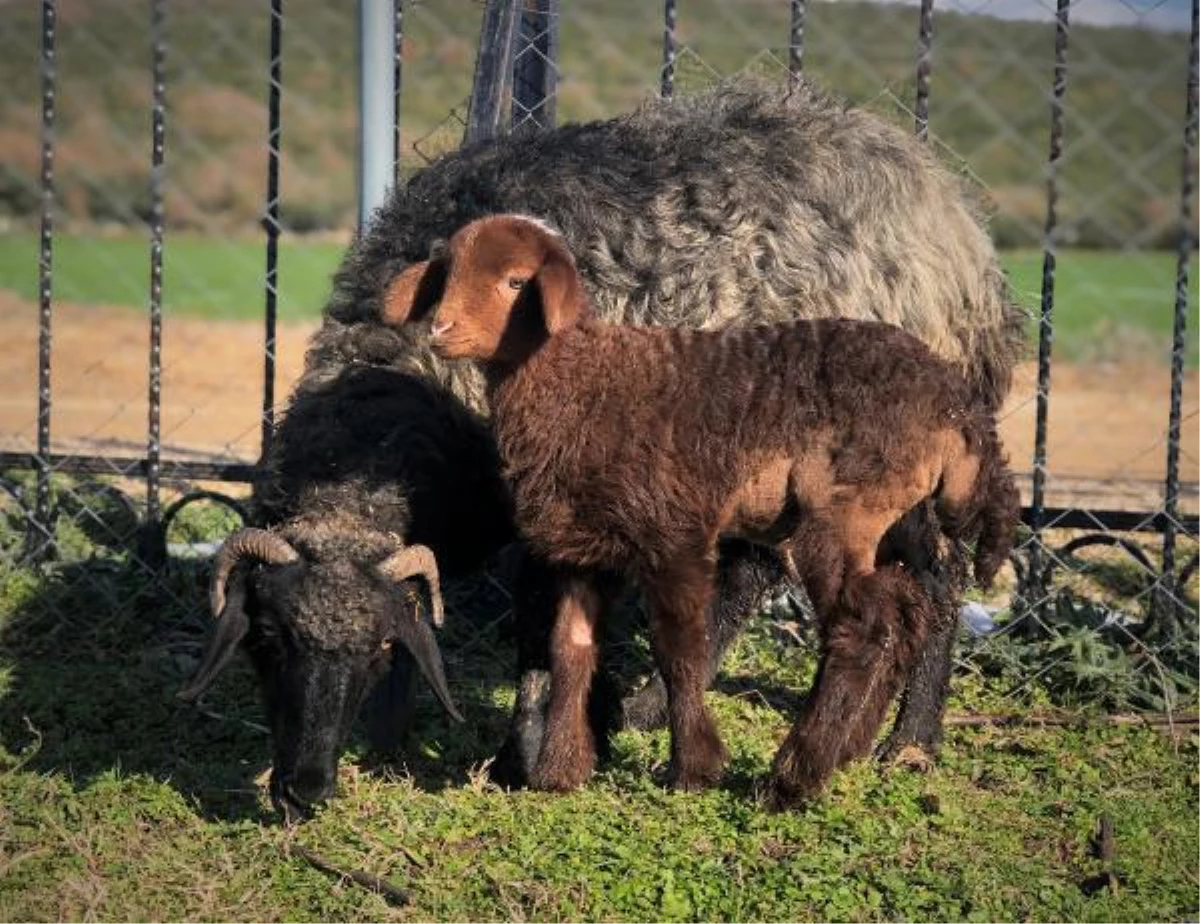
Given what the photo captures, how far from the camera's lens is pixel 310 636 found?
16.4ft

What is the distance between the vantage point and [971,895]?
4.78 m

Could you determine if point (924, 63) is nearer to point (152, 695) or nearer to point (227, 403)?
point (152, 695)

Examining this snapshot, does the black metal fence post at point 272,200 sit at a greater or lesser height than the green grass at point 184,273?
lesser

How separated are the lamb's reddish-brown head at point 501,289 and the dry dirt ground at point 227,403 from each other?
3.74 meters

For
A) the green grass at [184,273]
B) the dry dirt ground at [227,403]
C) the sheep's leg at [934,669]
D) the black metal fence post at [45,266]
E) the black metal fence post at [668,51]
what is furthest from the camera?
the green grass at [184,273]

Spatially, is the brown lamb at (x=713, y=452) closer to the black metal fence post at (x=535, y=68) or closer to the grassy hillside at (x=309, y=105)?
the black metal fence post at (x=535, y=68)

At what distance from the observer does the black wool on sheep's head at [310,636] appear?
5.01 meters

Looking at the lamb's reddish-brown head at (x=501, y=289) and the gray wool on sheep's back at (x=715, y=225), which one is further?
the gray wool on sheep's back at (x=715, y=225)

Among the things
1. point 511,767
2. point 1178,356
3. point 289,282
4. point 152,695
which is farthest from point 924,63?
point 289,282

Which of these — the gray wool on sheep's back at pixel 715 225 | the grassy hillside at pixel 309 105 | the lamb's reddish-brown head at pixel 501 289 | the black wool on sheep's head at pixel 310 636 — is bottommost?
the black wool on sheep's head at pixel 310 636

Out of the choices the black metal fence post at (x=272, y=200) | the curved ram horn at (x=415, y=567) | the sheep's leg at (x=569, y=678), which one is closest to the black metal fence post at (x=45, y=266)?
the black metal fence post at (x=272, y=200)

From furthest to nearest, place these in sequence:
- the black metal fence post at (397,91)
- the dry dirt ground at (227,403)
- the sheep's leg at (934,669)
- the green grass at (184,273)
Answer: the green grass at (184,273), the dry dirt ground at (227,403), the black metal fence post at (397,91), the sheep's leg at (934,669)

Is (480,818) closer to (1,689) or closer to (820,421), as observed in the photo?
(820,421)

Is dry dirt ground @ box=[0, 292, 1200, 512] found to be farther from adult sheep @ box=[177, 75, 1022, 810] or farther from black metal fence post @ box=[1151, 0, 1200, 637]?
adult sheep @ box=[177, 75, 1022, 810]
